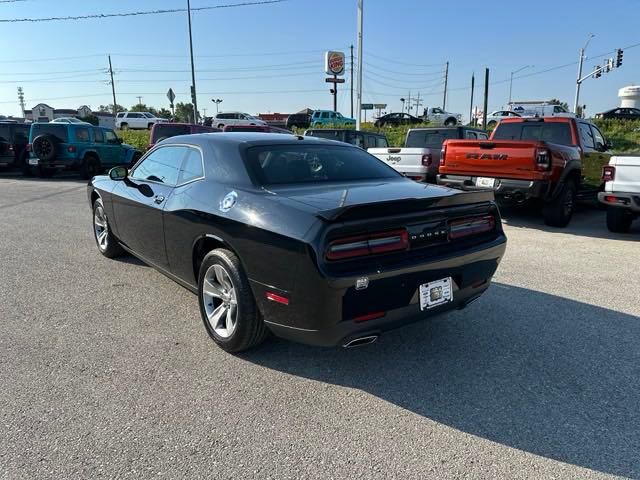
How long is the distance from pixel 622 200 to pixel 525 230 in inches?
58.6

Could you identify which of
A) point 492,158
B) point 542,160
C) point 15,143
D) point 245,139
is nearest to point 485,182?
point 492,158

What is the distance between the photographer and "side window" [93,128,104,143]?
15977 mm

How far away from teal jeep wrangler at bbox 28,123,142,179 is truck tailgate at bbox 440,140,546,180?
40.3ft

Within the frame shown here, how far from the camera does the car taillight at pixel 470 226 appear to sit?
3.21m

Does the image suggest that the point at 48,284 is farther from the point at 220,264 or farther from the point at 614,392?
the point at 614,392

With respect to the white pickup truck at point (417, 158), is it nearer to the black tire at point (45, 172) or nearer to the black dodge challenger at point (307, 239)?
the black dodge challenger at point (307, 239)

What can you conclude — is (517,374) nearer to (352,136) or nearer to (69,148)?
(352,136)

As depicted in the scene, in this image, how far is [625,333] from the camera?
3752 mm

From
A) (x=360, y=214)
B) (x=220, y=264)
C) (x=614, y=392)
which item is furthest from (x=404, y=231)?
(x=614, y=392)

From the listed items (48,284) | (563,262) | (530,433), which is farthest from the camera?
(563,262)

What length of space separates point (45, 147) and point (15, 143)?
8.27 ft

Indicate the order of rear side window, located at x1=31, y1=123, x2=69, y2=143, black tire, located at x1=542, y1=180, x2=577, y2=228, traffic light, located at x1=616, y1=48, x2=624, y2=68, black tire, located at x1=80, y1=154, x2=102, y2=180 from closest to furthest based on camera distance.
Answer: black tire, located at x1=542, y1=180, x2=577, y2=228, rear side window, located at x1=31, y1=123, x2=69, y2=143, black tire, located at x1=80, y1=154, x2=102, y2=180, traffic light, located at x1=616, y1=48, x2=624, y2=68

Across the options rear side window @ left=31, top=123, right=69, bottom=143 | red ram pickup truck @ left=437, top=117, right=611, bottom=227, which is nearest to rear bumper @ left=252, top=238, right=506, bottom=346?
red ram pickup truck @ left=437, top=117, right=611, bottom=227

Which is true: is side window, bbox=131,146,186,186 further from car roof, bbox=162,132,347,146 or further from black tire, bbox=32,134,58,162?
black tire, bbox=32,134,58,162
